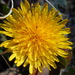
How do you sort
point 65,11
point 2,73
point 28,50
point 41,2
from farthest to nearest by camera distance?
point 65,11 < point 41,2 < point 2,73 < point 28,50

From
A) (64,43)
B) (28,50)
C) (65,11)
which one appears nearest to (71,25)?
(65,11)

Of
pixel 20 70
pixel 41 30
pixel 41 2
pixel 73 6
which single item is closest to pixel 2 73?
pixel 20 70

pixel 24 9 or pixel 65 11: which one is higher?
pixel 24 9

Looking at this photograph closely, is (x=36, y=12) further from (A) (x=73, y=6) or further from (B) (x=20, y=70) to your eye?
(A) (x=73, y=6)

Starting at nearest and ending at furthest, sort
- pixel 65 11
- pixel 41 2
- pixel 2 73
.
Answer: pixel 2 73 < pixel 41 2 < pixel 65 11

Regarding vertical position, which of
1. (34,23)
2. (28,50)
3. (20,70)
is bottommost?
(20,70)

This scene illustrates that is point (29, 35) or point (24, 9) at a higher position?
Result: point (24, 9)

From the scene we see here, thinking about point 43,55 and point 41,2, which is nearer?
point 43,55

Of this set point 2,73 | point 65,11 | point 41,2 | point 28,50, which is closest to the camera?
point 28,50

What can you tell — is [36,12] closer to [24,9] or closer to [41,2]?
[24,9]
